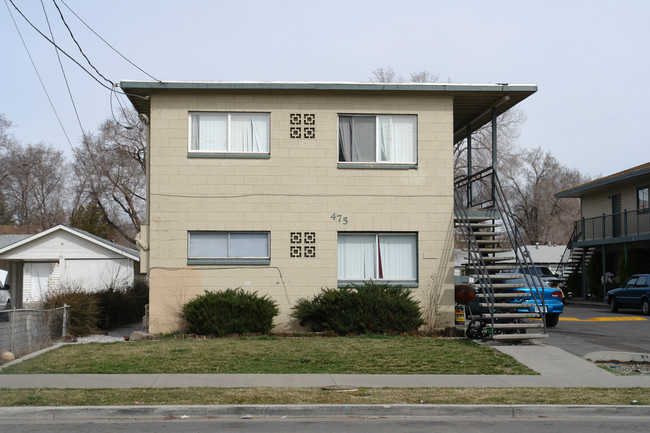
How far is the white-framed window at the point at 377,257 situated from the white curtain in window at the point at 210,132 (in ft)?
12.7

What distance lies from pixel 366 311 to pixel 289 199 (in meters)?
3.49

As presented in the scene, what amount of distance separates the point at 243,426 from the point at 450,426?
2.64m

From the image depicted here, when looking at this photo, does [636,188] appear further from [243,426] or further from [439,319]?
[243,426]

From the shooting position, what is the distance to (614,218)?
1464 inches

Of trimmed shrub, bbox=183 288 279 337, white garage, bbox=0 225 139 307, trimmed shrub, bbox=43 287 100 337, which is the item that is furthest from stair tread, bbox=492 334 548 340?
white garage, bbox=0 225 139 307

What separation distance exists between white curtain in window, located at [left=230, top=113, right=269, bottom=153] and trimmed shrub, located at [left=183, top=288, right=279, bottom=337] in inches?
152

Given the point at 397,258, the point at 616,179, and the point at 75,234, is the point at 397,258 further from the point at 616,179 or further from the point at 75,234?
the point at 616,179

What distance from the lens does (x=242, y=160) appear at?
18.2 meters

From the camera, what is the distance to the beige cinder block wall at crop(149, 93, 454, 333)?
18.0 metres

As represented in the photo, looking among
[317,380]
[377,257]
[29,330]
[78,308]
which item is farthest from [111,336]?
[317,380]

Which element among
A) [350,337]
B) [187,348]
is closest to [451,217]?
[350,337]

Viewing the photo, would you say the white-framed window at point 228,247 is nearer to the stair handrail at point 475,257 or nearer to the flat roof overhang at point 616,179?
the stair handrail at point 475,257

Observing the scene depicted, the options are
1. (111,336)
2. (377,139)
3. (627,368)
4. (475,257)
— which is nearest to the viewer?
(627,368)

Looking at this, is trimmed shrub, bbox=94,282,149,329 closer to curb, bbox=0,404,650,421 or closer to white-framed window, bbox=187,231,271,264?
white-framed window, bbox=187,231,271,264
